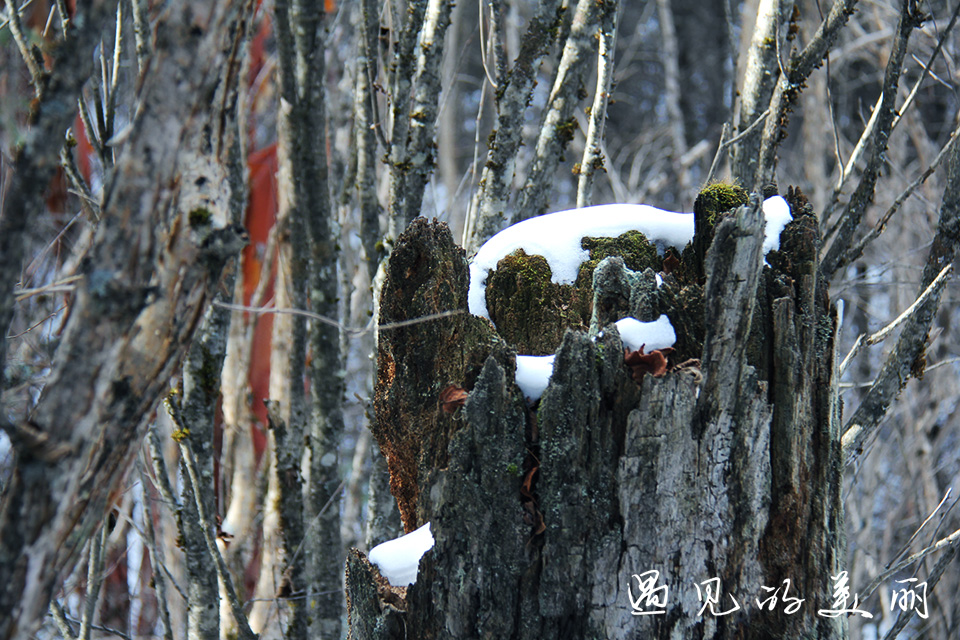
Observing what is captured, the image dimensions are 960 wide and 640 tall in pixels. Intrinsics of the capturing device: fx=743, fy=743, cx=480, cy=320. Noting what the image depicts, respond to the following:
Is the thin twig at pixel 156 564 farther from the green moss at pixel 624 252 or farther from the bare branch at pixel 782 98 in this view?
the bare branch at pixel 782 98

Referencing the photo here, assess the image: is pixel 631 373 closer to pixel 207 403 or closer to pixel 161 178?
pixel 161 178

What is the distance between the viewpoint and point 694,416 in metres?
1.81

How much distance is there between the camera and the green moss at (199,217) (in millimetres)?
1269

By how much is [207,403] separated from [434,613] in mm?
1582

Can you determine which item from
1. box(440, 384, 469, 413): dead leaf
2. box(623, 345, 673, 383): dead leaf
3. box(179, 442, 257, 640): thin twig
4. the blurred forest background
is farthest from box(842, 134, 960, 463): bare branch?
box(179, 442, 257, 640): thin twig

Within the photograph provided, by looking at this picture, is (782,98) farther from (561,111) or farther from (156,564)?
(156,564)

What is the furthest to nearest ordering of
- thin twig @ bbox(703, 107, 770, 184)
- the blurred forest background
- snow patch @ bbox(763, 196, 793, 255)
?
thin twig @ bbox(703, 107, 770, 184)
the blurred forest background
snow patch @ bbox(763, 196, 793, 255)

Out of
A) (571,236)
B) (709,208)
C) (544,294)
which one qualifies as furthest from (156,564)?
(709,208)

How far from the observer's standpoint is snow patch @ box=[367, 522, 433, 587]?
186 centimetres

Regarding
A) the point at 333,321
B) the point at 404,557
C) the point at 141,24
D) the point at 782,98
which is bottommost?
the point at 404,557

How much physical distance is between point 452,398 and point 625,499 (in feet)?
1.60

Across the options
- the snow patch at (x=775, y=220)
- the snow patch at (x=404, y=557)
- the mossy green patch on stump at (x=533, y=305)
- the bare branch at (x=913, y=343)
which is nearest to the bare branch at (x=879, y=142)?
the bare branch at (x=913, y=343)

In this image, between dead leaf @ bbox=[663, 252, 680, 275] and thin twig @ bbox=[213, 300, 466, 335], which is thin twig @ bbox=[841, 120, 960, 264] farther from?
thin twig @ bbox=[213, 300, 466, 335]

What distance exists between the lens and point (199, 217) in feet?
4.18
